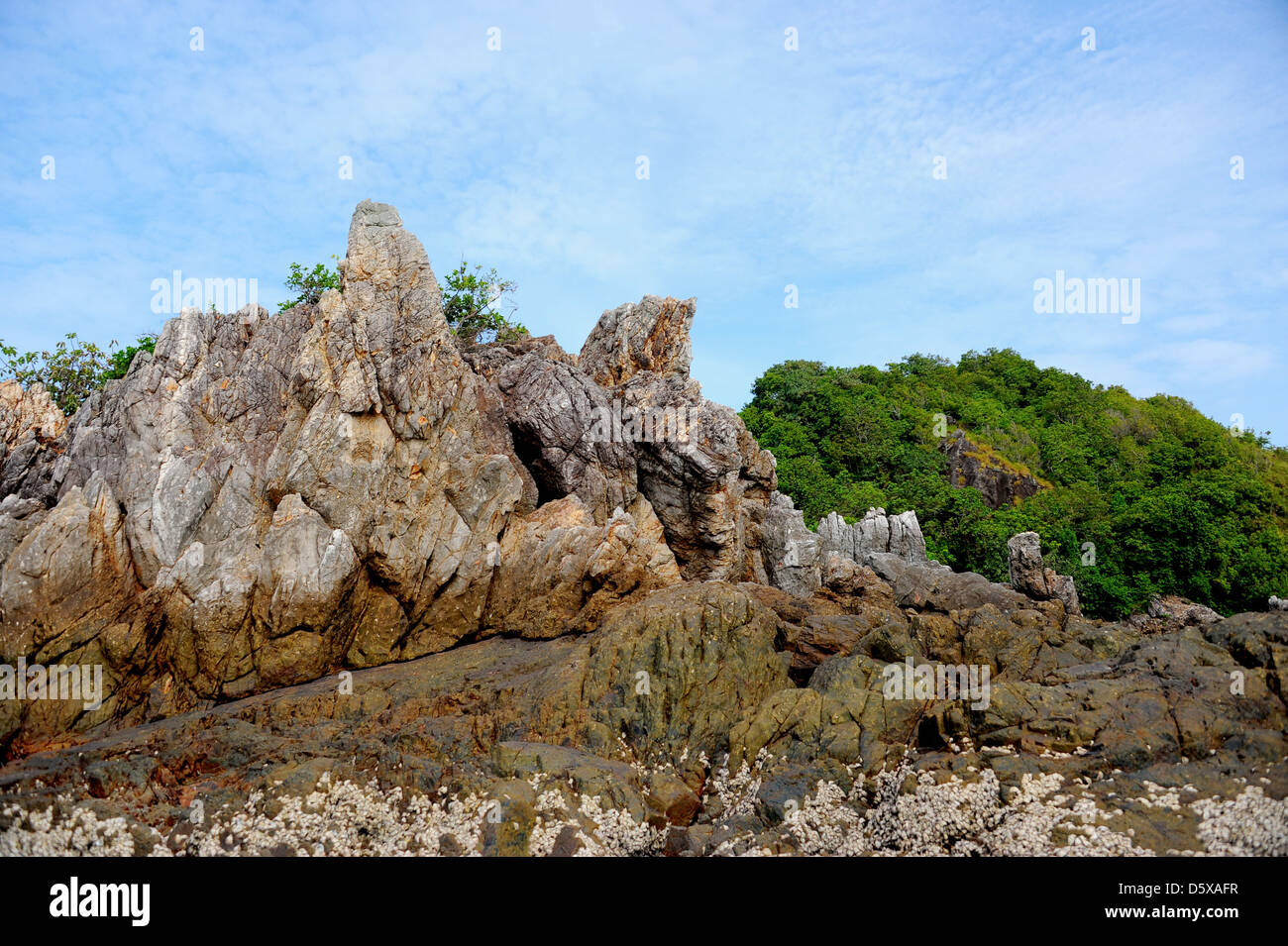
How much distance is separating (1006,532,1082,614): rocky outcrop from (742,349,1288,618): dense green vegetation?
891cm

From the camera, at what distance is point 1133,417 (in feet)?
236

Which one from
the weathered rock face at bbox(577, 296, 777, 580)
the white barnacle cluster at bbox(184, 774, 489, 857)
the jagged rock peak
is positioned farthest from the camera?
the jagged rock peak

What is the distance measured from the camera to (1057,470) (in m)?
62.2

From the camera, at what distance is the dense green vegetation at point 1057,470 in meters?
42.6

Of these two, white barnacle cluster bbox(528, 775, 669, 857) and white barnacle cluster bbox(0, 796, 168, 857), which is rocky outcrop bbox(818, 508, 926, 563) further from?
white barnacle cluster bbox(0, 796, 168, 857)

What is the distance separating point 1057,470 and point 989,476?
7352mm

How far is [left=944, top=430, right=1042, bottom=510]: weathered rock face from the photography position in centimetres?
5741

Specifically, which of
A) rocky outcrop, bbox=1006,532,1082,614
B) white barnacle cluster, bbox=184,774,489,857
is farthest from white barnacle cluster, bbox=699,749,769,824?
rocky outcrop, bbox=1006,532,1082,614

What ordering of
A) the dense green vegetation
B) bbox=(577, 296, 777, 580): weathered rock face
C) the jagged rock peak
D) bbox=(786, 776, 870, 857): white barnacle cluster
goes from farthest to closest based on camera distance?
1. the dense green vegetation
2. the jagged rock peak
3. bbox=(577, 296, 777, 580): weathered rock face
4. bbox=(786, 776, 870, 857): white barnacle cluster

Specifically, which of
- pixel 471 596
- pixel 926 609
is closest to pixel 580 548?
pixel 471 596

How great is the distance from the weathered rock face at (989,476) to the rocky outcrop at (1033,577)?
21.8 metres

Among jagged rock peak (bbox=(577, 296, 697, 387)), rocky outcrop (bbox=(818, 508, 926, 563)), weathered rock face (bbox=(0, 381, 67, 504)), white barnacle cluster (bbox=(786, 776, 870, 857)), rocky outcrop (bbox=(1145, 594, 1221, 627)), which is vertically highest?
jagged rock peak (bbox=(577, 296, 697, 387))
